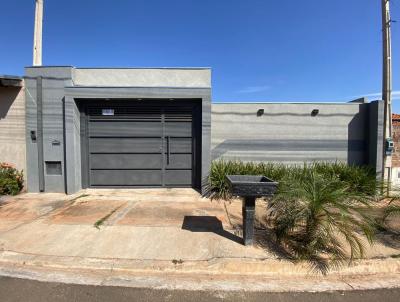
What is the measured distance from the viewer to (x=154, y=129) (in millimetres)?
8352

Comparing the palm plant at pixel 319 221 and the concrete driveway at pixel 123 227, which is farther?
the concrete driveway at pixel 123 227

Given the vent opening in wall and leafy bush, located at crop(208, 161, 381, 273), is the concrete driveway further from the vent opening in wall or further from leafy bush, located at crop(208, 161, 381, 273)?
the vent opening in wall

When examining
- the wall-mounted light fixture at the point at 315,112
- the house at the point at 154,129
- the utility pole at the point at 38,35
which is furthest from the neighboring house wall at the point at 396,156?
the utility pole at the point at 38,35

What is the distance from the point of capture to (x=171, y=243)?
4.34m

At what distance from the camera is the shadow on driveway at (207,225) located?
4680mm

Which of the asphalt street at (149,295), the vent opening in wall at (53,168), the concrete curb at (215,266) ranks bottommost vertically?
the asphalt street at (149,295)

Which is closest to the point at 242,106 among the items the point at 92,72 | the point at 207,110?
the point at 207,110

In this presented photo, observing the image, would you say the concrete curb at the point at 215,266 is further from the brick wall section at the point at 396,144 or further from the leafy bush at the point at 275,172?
the brick wall section at the point at 396,144

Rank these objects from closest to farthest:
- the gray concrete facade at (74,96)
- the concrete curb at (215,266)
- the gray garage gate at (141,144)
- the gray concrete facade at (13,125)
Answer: the concrete curb at (215,266)
the gray concrete facade at (74,96)
the gray concrete facade at (13,125)
the gray garage gate at (141,144)

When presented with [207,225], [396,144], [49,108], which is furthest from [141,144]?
[396,144]

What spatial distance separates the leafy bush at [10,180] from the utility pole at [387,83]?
430 inches

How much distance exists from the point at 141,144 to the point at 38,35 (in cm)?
570

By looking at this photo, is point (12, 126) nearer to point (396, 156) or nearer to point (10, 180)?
point (10, 180)

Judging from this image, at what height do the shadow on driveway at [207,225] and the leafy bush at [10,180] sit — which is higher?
the leafy bush at [10,180]
